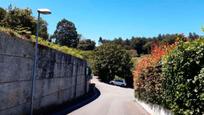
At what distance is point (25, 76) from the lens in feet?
47.4

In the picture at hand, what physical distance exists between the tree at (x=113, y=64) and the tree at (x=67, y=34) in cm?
3858

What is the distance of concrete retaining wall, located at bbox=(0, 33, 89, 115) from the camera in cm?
1223

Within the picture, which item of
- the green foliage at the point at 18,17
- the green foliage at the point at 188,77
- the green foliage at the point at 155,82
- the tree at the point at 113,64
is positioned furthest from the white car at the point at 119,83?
the green foliage at the point at 188,77

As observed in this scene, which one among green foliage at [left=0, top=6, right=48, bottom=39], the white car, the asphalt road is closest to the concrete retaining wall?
the asphalt road

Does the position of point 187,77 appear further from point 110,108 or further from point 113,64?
point 113,64

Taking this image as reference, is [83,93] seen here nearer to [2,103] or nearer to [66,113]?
[66,113]

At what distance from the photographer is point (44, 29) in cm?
3772

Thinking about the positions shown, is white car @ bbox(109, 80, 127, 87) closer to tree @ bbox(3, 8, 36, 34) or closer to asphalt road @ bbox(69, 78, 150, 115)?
asphalt road @ bbox(69, 78, 150, 115)

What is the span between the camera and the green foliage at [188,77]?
1011 centimetres

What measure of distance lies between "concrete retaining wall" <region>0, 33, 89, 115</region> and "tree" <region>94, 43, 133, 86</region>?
1869 inches

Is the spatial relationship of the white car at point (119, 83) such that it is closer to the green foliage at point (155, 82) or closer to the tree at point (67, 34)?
the green foliage at point (155, 82)

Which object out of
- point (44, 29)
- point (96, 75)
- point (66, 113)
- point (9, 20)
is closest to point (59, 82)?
point (66, 113)

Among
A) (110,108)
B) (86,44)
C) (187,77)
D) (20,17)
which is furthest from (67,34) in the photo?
(187,77)

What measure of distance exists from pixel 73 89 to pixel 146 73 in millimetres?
7820
